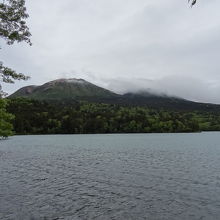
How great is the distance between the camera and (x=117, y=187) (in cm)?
3531

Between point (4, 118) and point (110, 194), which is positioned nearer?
point (110, 194)

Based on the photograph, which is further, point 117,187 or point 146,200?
point 117,187

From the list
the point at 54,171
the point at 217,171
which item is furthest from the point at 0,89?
the point at 217,171

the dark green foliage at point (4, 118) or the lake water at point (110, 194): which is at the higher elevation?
the dark green foliage at point (4, 118)

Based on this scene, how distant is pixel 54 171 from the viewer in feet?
160

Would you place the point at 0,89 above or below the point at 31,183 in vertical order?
above

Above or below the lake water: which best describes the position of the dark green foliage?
above

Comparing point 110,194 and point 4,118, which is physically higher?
point 4,118

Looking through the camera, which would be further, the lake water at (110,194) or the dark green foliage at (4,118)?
the dark green foliage at (4,118)

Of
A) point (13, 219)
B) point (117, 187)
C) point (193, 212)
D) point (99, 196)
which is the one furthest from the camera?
point (117, 187)

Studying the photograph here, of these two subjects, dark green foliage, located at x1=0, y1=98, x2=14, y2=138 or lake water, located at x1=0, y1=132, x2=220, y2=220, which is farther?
dark green foliage, located at x1=0, y1=98, x2=14, y2=138

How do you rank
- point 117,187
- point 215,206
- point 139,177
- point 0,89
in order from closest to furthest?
point 0,89 → point 215,206 → point 117,187 → point 139,177

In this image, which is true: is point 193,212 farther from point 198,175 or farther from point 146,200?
point 198,175

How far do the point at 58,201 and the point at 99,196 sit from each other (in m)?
4.51
